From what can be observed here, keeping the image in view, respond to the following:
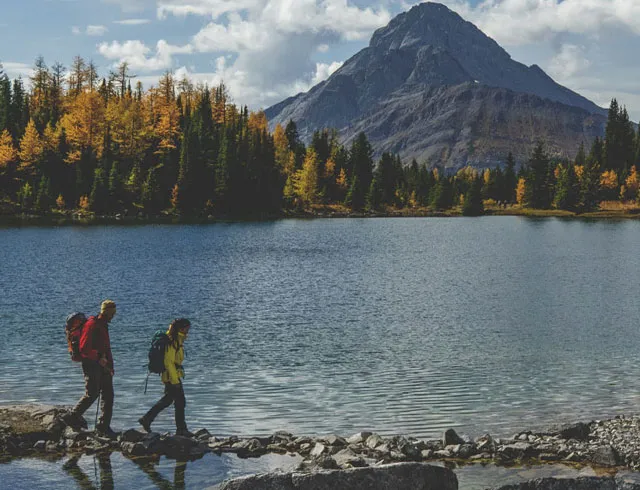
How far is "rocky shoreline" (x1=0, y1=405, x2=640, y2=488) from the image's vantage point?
58.3ft

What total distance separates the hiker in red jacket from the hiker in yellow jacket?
3.73ft

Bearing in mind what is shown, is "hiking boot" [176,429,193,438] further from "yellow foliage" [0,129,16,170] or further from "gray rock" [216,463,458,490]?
"yellow foliage" [0,129,16,170]

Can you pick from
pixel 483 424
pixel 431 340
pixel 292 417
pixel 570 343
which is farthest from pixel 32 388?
pixel 570 343

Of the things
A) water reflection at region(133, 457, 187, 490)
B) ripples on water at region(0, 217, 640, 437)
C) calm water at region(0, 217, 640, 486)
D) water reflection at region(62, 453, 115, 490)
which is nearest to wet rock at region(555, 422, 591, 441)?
calm water at region(0, 217, 640, 486)

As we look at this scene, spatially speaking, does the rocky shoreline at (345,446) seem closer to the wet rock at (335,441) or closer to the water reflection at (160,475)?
the wet rock at (335,441)

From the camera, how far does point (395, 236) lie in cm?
13388

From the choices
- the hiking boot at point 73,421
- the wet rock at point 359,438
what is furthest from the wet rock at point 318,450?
the hiking boot at point 73,421

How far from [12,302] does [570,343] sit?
121 feet

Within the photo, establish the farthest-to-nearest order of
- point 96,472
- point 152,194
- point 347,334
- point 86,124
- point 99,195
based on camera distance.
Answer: point 86,124 < point 152,194 < point 99,195 < point 347,334 < point 96,472

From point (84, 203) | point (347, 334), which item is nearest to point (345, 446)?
point (347, 334)

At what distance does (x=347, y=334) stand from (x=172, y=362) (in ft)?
69.7

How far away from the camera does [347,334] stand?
3944cm

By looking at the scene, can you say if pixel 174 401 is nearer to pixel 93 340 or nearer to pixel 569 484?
pixel 93 340

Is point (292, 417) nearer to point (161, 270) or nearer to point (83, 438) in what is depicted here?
point (83, 438)
